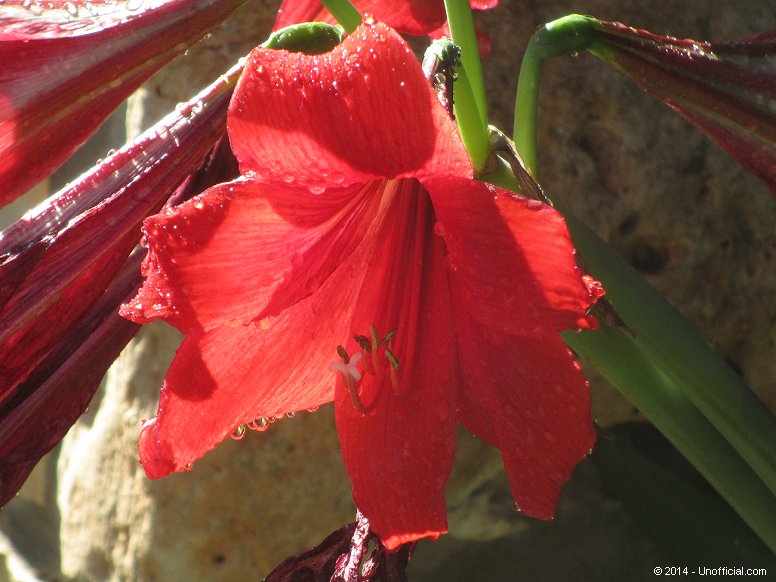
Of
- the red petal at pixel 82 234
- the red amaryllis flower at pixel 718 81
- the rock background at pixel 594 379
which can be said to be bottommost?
the rock background at pixel 594 379

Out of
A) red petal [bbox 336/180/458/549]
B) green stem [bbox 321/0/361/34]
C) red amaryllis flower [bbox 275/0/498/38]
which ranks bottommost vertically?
red petal [bbox 336/180/458/549]

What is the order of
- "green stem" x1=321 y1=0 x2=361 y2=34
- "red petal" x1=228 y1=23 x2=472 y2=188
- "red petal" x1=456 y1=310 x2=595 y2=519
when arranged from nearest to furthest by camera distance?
1. "red petal" x1=228 y1=23 x2=472 y2=188
2. "red petal" x1=456 y1=310 x2=595 y2=519
3. "green stem" x1=321 y1=0 x2=361 y2=34

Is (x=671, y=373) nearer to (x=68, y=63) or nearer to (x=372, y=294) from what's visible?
(x=372, y=294)

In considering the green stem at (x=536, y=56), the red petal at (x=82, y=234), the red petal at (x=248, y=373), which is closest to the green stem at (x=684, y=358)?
the green stem at (x=536, y=56)

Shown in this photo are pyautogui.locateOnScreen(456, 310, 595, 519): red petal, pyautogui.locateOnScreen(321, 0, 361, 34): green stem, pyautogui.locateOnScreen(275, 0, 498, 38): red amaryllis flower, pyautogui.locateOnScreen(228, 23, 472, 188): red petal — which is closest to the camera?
pyautogui.locateOnScreen(228, 23, 472, 188): red petal

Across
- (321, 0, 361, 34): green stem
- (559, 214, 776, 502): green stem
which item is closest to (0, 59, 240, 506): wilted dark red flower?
(321, 0, 361, 34): green stem

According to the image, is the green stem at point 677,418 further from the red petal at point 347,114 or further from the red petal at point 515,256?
the red petal at point 347,114

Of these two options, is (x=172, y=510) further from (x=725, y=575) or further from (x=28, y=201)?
(x=28, y=201)

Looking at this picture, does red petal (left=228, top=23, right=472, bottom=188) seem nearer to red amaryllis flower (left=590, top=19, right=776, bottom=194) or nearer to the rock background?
red amaryllis flower (left=590, top=19, right=776, bottom=194)
